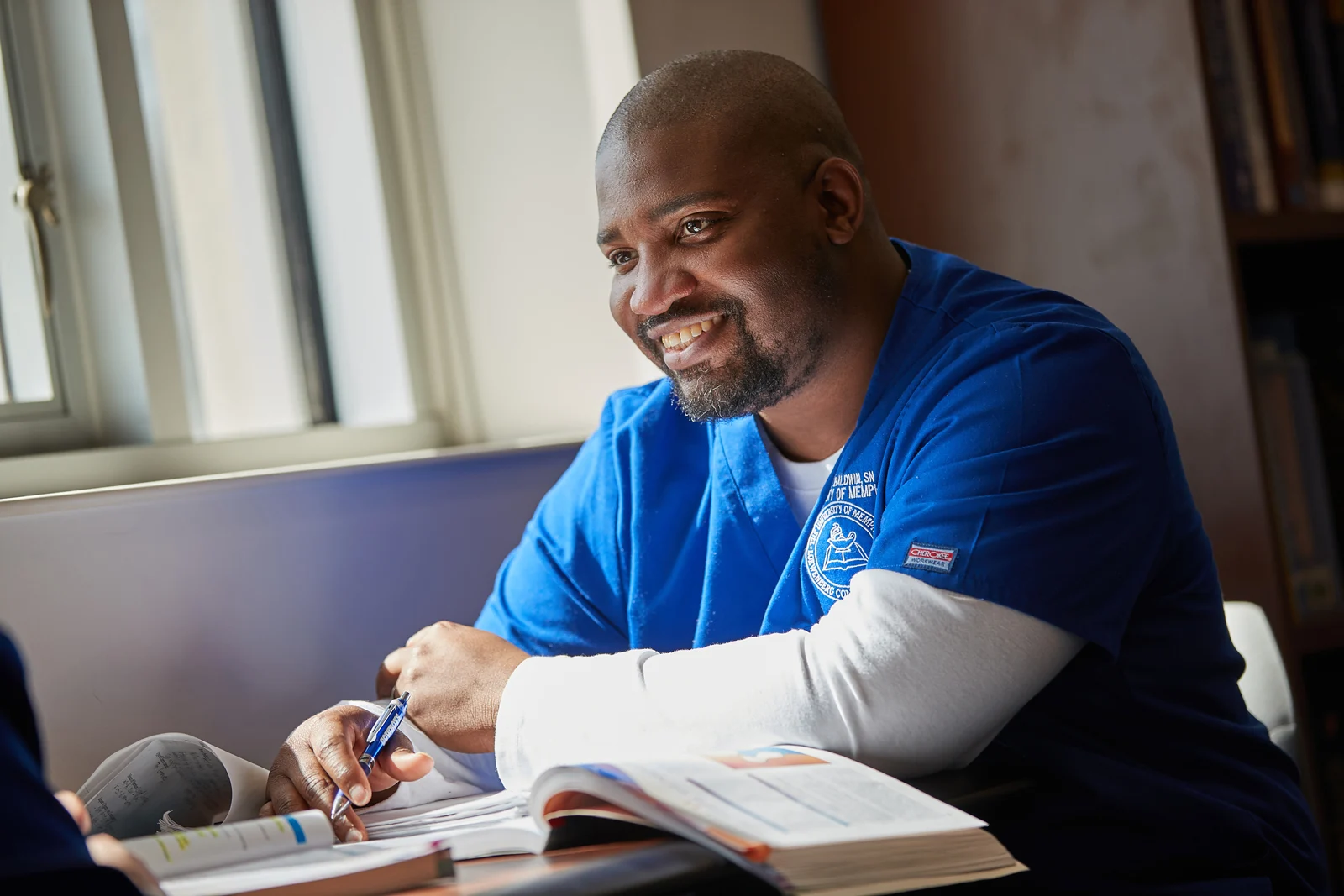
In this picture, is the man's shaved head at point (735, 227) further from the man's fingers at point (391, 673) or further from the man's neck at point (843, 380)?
the man's fingers at point (391, 673)

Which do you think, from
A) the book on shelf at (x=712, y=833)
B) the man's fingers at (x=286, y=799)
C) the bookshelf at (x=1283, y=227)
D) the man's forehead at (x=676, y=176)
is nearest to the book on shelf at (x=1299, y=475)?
the bookshelf at (x=1283, y=227)

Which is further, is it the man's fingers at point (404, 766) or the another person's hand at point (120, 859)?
the man's fingers at point (404, 766)

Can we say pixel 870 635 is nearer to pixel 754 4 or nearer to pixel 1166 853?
pixel 1166 853

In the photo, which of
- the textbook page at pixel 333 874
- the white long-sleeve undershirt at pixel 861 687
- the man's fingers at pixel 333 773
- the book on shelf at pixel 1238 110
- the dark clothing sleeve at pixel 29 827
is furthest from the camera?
the book on shelf at pixel 1238 110

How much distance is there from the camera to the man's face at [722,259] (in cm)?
121

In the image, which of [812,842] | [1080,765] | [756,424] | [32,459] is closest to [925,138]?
[756,424]

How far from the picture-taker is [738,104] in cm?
122

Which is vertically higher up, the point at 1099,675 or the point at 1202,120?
the point at 1202,120

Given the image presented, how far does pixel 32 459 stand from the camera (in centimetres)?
134

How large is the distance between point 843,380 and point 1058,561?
0.40 meters

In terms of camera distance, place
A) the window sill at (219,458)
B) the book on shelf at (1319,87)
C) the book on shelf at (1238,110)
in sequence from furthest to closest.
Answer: the book on shelf at (1319,87), the book on shelf at (1238,110), the window sill at (219,458)

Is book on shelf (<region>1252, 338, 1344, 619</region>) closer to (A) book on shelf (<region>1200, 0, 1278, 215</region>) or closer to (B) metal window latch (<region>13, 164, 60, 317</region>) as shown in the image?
(A) book on shelf (<region>1200, 0, 1278, 215</region>)

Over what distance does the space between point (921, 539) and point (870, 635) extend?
0.29 ft

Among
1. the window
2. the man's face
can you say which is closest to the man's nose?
the man's face
